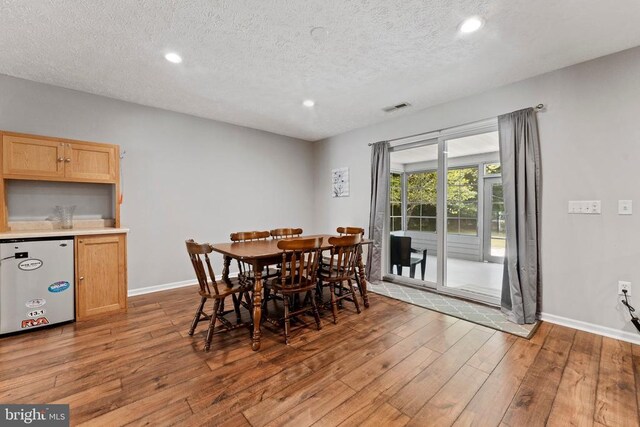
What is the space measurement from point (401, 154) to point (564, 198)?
2222 millimetres

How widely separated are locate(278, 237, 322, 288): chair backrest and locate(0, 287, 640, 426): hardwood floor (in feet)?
1.60

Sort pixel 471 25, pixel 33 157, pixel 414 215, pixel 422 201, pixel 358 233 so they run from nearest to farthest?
pixel 471 25
pixel 33 157
pixel 358 233
pixel 422 201
pixel 414 215

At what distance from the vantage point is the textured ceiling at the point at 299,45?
6.22 ft

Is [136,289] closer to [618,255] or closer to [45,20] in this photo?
[45,20]

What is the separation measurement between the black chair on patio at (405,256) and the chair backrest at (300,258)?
6.72 feet

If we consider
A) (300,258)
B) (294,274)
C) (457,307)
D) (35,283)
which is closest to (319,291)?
(294,274)

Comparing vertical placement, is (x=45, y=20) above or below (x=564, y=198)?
above

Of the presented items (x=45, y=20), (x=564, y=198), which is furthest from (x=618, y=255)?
(x=45, y=20)

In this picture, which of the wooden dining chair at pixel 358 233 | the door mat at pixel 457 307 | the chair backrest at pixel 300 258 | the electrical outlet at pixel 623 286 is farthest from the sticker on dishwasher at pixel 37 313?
the electrical outlet at pixel 623 286

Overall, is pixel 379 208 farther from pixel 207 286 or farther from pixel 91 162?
pixel 91 162

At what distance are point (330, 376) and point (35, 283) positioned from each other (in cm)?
290

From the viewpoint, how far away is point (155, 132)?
12.2ft

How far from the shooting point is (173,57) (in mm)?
2486

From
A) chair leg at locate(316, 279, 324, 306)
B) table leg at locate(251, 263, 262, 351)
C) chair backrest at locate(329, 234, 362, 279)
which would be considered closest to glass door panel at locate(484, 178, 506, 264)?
chair backrest at locate(329, 234, 362, 279)
